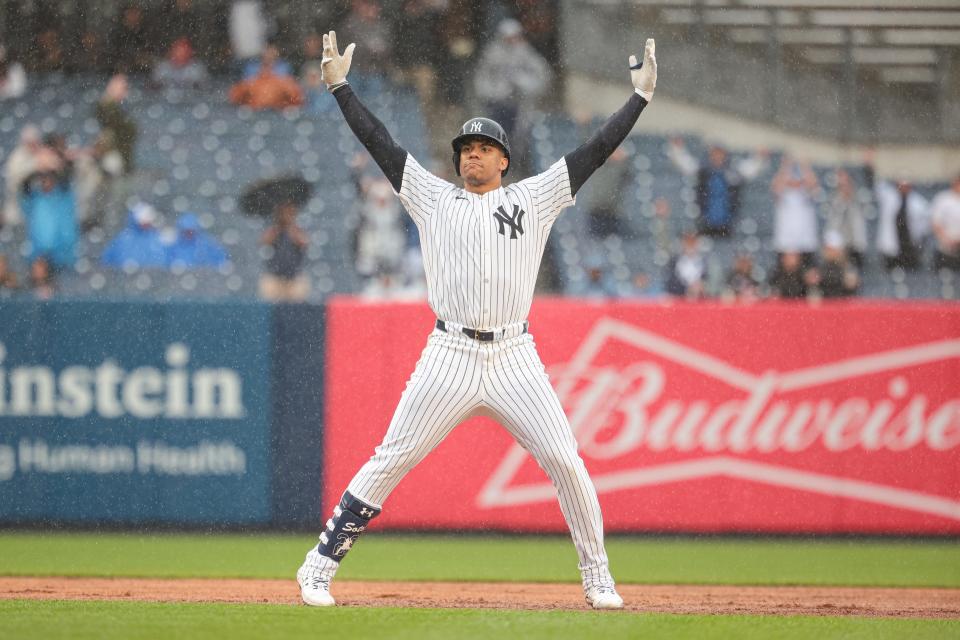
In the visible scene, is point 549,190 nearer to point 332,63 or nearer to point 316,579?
point 332,63

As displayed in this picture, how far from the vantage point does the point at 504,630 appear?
15.1ft

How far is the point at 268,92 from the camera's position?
13.0 meters

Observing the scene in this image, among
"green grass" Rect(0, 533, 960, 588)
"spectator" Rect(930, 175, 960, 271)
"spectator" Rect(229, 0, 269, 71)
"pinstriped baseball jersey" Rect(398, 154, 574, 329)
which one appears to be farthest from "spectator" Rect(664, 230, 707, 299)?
"pinstriped baseball jersey" Rect(398, 154, 574, 329)

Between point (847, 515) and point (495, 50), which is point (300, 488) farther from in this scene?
point (495, 50)

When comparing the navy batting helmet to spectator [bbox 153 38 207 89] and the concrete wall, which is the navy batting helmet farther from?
spectator [bbox 153 38 207 89]

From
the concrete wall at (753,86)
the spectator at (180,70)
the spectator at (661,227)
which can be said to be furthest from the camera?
the spectator at (180,70)

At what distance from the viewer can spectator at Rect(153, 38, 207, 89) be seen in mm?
13398

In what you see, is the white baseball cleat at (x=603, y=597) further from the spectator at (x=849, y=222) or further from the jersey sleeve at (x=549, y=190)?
the spectator at (x=849, y=222)

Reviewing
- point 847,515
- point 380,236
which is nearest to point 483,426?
point 847,515

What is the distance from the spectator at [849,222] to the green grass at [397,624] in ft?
21.6

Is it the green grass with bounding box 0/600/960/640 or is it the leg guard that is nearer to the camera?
the green grass with bounding box 0/600/960/640

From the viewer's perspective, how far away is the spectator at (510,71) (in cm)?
1250

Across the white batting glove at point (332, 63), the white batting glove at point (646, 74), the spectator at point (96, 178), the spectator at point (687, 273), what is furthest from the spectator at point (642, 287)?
the white batting glove at point (332, 63)

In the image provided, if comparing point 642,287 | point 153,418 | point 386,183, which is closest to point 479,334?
point 153,418
